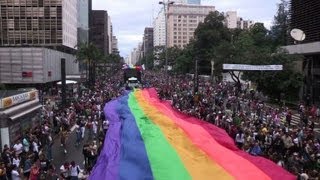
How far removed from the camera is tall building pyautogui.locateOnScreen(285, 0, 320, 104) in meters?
54.8

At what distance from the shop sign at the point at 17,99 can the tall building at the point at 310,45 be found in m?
28.2

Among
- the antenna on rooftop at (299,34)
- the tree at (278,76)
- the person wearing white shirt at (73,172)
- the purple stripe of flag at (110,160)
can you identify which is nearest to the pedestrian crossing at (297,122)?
the tree at (278,76)

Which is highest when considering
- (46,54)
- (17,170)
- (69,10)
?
(69,10)

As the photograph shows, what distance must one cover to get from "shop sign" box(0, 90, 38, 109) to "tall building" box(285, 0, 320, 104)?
28.2m

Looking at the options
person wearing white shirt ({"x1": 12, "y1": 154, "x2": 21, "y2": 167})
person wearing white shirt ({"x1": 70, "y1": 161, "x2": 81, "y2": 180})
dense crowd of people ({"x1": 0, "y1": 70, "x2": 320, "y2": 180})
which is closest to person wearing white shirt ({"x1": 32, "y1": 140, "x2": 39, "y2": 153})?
dense crowd of people ({"x1": 0, "y1": 70, "x2": 320, "y2": 180})

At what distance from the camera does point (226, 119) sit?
31781 mm

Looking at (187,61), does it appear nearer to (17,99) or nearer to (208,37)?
(208,37)

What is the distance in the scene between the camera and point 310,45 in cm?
5497

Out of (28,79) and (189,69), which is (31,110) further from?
(189,69)

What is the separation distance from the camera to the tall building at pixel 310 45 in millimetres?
54781

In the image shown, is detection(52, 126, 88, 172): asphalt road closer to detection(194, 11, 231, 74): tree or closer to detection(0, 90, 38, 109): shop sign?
detection(0, 90, 38, 109): shop sign

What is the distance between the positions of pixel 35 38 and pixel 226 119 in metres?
66.9

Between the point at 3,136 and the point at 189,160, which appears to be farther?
the point at 3,136

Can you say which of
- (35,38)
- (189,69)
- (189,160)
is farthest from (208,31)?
(189,160)
